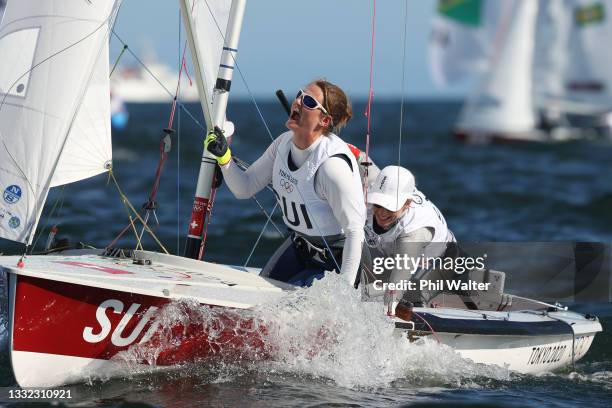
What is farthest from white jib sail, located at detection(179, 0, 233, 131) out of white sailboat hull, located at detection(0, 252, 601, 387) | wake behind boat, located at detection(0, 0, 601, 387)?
white sailboat hull, located at detection(0, 252, 601, 387)

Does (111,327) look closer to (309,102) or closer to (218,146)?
(218,146)

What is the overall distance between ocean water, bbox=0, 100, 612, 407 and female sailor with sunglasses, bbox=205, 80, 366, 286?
30 centimetres

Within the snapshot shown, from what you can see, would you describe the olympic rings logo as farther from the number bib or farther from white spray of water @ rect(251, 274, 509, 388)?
white spray of water @ rect(251, 274, 509, 388)

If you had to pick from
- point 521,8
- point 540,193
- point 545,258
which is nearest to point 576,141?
point 521,8

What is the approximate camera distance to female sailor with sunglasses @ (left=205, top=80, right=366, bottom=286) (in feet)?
16.4

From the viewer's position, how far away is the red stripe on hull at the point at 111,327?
4.62 metres

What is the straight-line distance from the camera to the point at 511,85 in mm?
36938

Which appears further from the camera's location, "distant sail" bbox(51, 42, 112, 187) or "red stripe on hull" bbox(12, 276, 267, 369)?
"distant sail" bbox(51, 42, 112, 187)

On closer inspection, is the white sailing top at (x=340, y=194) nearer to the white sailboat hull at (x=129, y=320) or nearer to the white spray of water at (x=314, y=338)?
the white spray of water at (x=314, y=338)

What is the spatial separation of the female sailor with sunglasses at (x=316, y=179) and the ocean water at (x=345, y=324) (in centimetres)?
30

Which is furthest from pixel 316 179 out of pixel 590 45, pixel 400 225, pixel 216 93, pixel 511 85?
pixel 590 45

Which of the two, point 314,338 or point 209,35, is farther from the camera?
point 209,35

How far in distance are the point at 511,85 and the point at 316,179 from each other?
108 feet

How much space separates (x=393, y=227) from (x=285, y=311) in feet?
3.00
